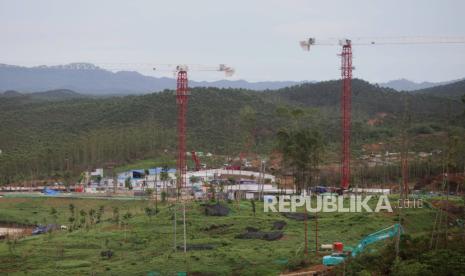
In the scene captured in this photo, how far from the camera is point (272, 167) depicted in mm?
83000

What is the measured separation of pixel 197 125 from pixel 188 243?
232ft

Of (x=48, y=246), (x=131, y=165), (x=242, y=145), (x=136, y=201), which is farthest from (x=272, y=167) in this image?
(x=48, y=246)

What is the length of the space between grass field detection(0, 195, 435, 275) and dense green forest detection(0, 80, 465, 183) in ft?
81.8

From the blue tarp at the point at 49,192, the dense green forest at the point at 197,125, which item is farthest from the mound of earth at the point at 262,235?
the blue tarp at the point at 49,192

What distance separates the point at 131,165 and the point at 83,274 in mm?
55784

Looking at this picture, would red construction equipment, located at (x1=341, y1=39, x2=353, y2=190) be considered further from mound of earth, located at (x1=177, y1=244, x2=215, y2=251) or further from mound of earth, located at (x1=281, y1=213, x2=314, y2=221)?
mound of earth, located at (x1=177, y1=244, x2=215, y2=251)

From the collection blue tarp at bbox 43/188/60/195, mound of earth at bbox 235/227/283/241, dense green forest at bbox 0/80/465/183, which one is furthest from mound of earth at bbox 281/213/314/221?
blue tarp at bbox 43/188/60/195

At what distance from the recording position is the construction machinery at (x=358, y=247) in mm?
31453

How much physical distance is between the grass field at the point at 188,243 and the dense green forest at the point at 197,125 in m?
24.9

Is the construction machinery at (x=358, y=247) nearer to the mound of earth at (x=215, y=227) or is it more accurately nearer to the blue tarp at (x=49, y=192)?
the mound of earth at (x=215, y=227)

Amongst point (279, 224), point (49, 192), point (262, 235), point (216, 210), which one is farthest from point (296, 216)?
point (49, 192)

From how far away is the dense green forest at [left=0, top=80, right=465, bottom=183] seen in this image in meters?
85.0

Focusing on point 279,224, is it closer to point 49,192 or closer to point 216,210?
point 216,210

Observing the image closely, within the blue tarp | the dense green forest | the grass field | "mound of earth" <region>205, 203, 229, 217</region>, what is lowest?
the grass field
